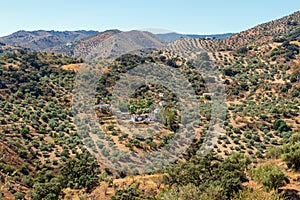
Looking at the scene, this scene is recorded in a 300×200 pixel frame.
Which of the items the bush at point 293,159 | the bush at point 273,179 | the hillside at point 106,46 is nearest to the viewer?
the bush at point 273,179

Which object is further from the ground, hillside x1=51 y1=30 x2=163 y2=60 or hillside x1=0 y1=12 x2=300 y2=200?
hillside x1=51 y1=30 x2=163 y2=60

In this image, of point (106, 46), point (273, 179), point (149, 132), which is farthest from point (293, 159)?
point (106, 46)

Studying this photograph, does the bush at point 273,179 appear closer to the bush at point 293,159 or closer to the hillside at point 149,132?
the hillside at point 149,132

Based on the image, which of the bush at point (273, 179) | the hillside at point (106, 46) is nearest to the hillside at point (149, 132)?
the bush at point (273, 179)

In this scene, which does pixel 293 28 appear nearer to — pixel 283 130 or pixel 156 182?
pixel 283 130

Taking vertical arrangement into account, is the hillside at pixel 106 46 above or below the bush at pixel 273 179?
above

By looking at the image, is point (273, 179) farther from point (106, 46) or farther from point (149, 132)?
point (106, 46)

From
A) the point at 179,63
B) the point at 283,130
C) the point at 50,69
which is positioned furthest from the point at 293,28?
the point at 50,69

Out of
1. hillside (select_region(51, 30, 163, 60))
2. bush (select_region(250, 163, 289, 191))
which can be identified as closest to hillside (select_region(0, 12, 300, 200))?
bush (select_region(250, 163, 289, 191))

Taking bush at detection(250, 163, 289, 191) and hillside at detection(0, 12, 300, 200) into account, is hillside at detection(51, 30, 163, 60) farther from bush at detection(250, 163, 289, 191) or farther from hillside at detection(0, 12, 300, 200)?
bush at detection(250, 163, 289, 191)
